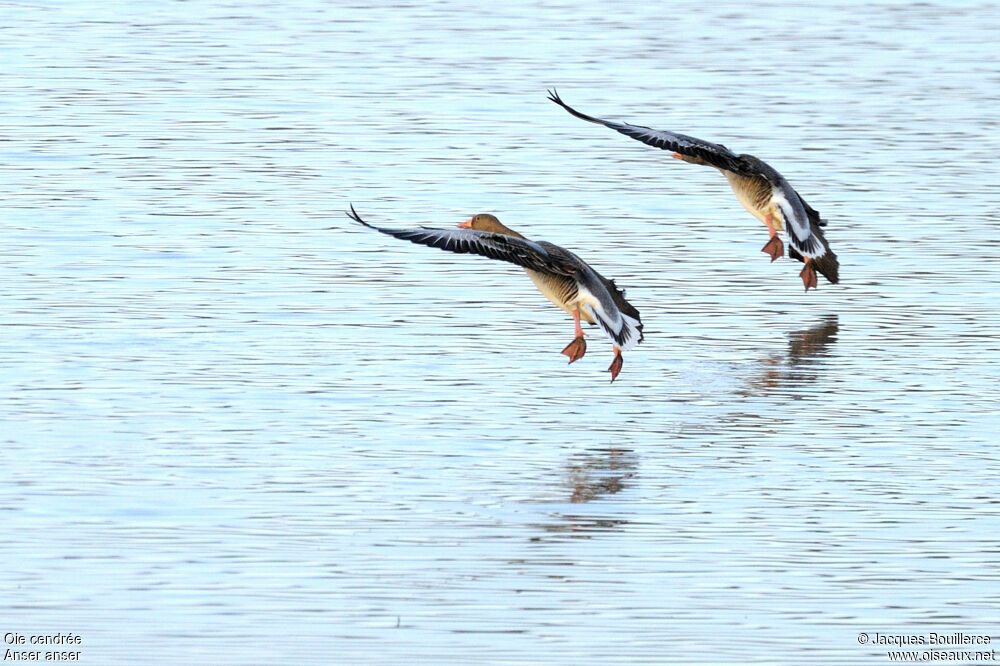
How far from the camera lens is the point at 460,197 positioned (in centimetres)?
1432

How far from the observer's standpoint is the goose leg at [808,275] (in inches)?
476

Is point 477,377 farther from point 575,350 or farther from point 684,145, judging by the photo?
point 684,145

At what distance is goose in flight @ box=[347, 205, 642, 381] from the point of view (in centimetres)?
1002

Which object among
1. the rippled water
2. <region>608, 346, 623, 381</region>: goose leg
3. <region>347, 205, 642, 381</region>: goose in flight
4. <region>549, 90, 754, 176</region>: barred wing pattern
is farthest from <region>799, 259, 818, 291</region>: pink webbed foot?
<region>608, 346, 623, 381</region>: goose leg

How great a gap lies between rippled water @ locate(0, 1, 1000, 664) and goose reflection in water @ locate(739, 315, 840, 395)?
0.09 feet

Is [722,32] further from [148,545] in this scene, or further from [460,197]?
[148,545]

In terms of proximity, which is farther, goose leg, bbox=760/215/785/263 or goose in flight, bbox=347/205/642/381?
goose leg, bbox=760/215/785/263

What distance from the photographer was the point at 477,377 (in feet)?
33.2

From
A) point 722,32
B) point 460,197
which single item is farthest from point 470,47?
point 460,197

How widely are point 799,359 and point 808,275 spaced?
4.92 ft

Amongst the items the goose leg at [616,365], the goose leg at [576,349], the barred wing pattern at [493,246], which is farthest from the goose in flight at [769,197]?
the goose leg at [616,365]

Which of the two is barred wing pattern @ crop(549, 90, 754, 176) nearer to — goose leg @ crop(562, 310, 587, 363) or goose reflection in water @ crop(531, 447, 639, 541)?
goose leg @ crop(562, 310, 587, 363)

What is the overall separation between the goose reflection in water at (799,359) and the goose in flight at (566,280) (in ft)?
2.11

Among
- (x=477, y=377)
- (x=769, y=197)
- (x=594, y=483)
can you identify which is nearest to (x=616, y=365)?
(x=477, y=377)
